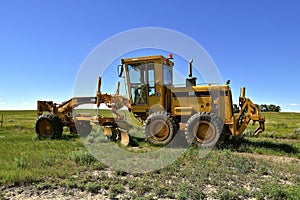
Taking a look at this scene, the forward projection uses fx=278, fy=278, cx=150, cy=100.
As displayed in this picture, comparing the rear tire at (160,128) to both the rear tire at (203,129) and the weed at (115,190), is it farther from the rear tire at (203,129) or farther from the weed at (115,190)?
the weed at (115,190)

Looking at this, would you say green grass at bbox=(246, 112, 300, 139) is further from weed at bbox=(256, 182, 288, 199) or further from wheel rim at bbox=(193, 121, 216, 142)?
weed at bbox=(256, 182, 288, 199)

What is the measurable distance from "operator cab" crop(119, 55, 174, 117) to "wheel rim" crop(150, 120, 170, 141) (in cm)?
90

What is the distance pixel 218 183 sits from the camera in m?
6.12

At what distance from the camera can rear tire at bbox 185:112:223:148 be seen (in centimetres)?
1053

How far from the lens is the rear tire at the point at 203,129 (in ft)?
34.5

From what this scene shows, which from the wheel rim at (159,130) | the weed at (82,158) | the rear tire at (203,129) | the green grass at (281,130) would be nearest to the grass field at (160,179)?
the weed at (82,158)

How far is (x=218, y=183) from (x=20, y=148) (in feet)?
26.3

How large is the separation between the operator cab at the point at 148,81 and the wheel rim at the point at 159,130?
0.90 meters

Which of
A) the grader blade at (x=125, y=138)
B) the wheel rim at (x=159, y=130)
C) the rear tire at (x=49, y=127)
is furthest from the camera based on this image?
the rear tire at (x=49, y=127)

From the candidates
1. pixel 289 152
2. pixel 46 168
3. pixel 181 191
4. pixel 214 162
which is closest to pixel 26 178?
pixel 46 168

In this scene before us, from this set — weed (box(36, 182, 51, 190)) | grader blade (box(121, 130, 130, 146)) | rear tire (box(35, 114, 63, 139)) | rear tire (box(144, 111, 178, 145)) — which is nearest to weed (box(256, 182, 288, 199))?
weed (box(36, 182, 51, 190))

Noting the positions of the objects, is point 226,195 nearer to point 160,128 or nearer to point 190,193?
point 190,193

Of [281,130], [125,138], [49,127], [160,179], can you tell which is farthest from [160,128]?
[281,130]

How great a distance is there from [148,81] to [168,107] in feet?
4.66
